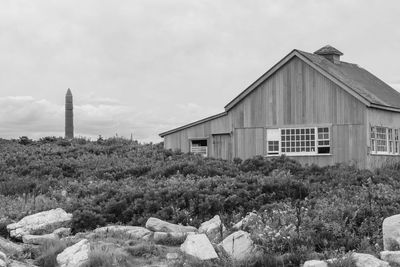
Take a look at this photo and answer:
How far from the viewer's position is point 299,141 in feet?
91.2

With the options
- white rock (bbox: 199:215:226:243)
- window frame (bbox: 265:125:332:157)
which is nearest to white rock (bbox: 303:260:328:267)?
white rock (bbox: 199:215:226:243)

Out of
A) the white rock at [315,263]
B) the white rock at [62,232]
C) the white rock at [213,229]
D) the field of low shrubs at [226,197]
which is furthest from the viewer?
the white rock at [62,232]

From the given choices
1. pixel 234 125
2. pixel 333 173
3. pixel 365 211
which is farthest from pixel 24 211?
pixel 234 125

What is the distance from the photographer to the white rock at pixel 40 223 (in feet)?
42.2

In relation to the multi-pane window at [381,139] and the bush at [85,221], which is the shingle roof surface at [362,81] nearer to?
the multi-pane window at [381,139]

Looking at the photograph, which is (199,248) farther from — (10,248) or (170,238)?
(10,248)

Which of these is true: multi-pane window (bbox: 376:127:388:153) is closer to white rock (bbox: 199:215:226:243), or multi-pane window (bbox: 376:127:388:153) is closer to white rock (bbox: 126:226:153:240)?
white rock (bbox: 199:215:226:243)

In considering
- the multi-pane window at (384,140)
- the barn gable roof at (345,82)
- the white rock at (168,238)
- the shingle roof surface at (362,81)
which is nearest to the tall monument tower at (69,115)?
the barn gable roof at (345,82)

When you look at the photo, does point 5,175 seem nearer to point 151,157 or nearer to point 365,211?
point 151,157

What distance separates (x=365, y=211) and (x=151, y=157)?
51.1 ft

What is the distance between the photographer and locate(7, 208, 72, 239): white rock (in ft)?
42.2

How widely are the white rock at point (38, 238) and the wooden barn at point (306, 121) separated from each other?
55.8 ft

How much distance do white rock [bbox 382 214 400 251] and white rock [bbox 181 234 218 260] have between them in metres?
2.78

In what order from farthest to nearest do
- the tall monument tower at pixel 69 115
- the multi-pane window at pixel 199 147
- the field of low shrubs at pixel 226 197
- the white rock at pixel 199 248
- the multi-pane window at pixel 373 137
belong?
the tall monument tower at pixel 69 115 → the multi-pane window at pixel 199 147 → the multi-pane window at pixel 373 137 → the field of low shrubs at pixel 226 197 → the white rock at pixel 199 248
